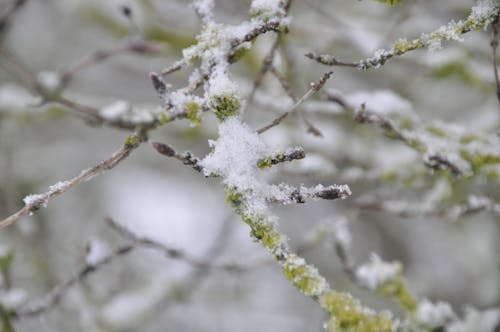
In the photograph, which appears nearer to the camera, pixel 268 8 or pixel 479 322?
pixel 268 8

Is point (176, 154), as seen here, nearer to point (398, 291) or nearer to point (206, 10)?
point (206, 10)

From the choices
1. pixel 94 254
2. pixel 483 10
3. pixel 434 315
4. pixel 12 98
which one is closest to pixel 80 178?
pixel 94 254

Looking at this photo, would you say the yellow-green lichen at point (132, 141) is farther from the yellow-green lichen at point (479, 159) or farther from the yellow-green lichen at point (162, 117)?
the yellow-green lichen at point (479, 159)

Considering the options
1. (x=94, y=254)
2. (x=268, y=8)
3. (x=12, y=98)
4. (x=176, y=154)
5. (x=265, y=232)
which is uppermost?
(x=12, y=98)

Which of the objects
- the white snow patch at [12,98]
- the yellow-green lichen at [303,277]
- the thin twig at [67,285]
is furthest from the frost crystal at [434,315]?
the white snow patch at [12,98]

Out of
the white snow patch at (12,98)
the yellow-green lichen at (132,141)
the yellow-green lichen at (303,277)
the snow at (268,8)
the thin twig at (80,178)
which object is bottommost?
the yellow-green lichen at (303,277)

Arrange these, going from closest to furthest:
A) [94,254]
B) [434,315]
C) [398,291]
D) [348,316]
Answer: [348,316] → [434,315] → [398,291] → [94,254]
